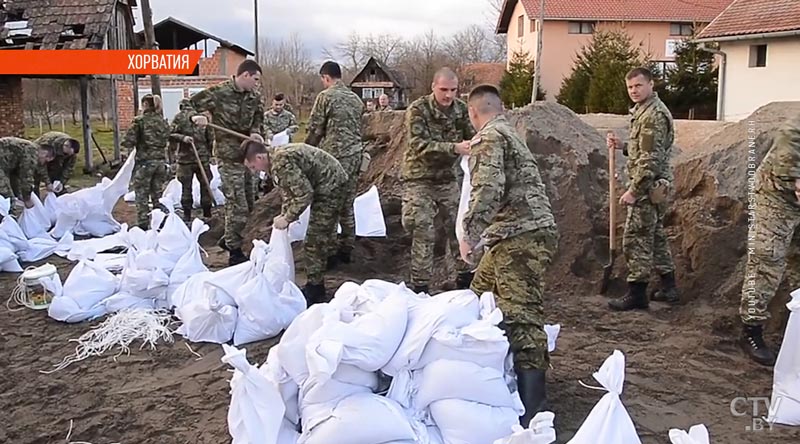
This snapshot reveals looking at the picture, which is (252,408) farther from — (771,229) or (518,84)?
(518,84)

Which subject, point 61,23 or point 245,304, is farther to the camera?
point 61,23

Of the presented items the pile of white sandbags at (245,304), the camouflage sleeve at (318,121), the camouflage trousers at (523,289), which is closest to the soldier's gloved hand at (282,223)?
the pile of white sandbags at (245,304)

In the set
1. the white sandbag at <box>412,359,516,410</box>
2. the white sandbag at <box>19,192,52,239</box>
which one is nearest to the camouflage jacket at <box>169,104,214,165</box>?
the white sandbag at <box>19,192,52,239</box>

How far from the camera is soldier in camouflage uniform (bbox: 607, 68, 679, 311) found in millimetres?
5102

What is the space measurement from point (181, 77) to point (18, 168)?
1372 centimetres

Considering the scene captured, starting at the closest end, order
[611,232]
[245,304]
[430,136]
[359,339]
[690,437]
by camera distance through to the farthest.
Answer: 1. [690,437]
2. [359,339]
3. [245,304]
4. [430,136]
5. [611,232]

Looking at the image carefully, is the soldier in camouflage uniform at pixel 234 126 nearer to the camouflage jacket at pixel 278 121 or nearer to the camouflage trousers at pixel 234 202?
the camouflage trousers at pixel 234 202

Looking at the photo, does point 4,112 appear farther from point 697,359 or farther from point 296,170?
point 697,359

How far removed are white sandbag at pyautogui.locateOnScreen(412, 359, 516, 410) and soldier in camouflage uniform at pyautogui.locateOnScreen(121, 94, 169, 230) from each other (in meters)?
6.07

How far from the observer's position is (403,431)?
2871mm

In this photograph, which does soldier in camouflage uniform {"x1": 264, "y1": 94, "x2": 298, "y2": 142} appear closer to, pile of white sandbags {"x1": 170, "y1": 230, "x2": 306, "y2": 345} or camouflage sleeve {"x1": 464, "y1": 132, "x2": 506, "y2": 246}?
pile of white sandbags {"x1": 170, "y1": 230, "x2": 306, "y2": 345}

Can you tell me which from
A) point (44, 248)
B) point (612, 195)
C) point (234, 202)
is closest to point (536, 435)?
point (612, 195)

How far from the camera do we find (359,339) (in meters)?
2.92

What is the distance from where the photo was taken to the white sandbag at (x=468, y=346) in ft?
9.90
